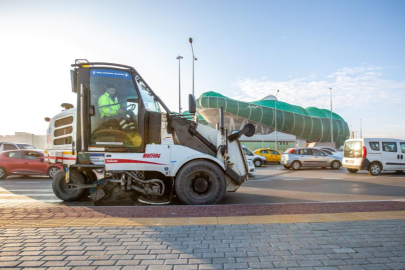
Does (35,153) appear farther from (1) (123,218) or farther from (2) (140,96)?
(1) (123,218)

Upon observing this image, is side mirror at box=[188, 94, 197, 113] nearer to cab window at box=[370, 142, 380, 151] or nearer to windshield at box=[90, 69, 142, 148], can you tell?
windshield at box=[90, 69, 142, 148]

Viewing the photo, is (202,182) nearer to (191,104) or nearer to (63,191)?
(191,104)

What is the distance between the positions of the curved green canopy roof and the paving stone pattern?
60.3 metres

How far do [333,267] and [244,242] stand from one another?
3.32ft

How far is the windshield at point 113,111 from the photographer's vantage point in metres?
6.36

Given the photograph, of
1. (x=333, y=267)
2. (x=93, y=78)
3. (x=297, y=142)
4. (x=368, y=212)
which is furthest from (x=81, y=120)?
(x=297, y=142)

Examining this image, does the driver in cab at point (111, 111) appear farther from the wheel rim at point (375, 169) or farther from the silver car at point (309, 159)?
the silver car at point (309, 159)

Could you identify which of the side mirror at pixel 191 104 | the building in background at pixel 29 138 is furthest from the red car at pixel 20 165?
the building in background at pixel 29 138

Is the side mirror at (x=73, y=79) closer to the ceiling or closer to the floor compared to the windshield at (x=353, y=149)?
closer to the ceiling

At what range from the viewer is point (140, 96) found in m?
6.41

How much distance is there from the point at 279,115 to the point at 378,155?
53449 mm

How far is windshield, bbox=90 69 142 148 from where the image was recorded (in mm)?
6359

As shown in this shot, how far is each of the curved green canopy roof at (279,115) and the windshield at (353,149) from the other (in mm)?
48661

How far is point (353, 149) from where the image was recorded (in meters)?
14.9
